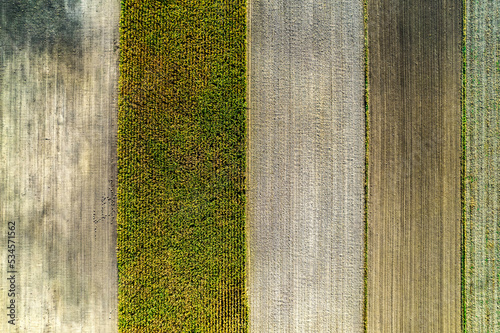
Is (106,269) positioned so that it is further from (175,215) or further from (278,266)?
(278,266)

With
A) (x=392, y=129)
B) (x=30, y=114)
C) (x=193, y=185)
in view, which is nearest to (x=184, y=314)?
(x=193, y=185)

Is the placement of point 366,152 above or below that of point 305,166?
above

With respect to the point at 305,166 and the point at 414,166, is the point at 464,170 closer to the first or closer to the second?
the point at 414,166

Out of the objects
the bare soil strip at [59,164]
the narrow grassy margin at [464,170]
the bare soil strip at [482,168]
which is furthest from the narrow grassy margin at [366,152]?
the bare soil strip at [59,164]

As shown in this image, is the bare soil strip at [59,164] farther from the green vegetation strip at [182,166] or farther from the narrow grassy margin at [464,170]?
the narrow grassy margin at [464,170]

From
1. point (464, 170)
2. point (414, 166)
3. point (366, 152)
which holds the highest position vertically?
point (366, 152)

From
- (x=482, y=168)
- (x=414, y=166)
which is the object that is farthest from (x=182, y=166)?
(x=482, y=168)
